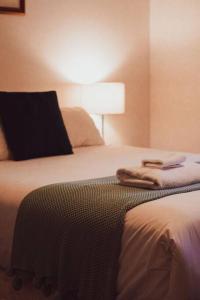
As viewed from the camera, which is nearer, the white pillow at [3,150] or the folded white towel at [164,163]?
the folded white towel at [164,163]

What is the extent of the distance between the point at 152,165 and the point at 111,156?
2.90ft

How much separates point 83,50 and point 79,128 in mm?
830

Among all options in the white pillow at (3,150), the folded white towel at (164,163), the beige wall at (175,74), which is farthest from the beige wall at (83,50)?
the folded white towel at (164,163)

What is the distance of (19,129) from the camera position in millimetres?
3066

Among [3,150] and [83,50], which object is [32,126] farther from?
[83,50]

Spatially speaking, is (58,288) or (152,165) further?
(152,165)

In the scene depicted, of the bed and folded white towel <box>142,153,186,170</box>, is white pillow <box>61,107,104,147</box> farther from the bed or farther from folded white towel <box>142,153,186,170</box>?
folded white towel <box>142,153,186,170</box>

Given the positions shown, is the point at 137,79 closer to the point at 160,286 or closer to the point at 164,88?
the point at 164,88

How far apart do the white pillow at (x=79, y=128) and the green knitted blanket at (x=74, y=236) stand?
121cm

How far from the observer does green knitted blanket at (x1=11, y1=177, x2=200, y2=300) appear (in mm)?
1847

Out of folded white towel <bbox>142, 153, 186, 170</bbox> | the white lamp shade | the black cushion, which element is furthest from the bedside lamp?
folded white towel <bbox>142, 153, 186, 170</bbox>

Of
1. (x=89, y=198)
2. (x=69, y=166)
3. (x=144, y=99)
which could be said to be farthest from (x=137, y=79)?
(x=89, y=198)

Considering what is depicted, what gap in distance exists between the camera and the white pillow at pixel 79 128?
11.4ft

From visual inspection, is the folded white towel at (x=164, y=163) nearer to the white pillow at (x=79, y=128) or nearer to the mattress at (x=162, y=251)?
the mattress at (x=162, y=251)
